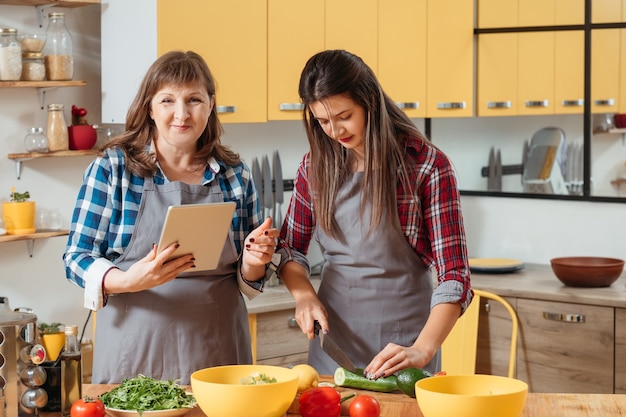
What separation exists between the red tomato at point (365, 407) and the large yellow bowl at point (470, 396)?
0.10 metres

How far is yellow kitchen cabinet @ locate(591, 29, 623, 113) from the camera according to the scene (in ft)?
14.1

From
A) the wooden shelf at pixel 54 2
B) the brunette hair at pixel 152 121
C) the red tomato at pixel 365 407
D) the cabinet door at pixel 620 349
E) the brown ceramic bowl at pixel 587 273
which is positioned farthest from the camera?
the brown ceramic bowl at pixel 587 273

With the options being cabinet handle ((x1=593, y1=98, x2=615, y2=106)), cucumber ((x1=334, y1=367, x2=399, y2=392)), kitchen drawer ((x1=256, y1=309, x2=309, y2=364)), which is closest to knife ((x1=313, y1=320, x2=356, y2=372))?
cucumber ((x1=334, y1=367, x2=399, y2=392))

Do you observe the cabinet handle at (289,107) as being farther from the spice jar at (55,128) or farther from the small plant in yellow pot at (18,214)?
the small plant in yellow pot at (18,214)

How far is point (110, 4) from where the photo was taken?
3510 mm

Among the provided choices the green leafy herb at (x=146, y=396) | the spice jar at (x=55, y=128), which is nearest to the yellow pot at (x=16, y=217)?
the spice jar at (x=55, y=128)

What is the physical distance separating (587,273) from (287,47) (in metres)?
1.47

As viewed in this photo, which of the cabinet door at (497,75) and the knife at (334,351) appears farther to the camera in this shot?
the cabinet door at (497,75)

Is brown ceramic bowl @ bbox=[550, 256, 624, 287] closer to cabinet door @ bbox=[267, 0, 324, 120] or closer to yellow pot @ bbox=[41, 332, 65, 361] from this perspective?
cabinet door @ bbox=[267, 0, 324, 120]

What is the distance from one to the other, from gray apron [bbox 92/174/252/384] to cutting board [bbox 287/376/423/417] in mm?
502

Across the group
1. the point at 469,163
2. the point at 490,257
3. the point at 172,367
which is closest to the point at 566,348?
the point at 490,257

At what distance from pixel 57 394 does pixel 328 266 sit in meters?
0.83

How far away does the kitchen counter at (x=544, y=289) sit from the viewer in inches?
149

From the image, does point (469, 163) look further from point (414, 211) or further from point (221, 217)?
point (221, 217)
